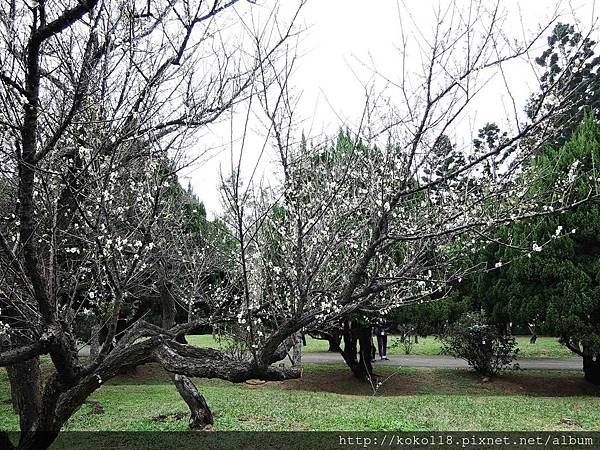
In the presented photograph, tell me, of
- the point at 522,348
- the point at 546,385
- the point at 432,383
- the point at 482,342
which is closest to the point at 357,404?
the point at 432,383

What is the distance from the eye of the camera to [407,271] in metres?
3.55

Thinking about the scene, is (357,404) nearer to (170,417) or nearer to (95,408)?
(170,417)

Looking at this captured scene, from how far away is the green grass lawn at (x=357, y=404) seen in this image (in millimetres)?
7598

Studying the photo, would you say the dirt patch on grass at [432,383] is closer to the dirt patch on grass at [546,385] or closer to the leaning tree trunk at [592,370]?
the dirt patch on grass at [546,385]

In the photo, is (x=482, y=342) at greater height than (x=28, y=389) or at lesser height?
lesser

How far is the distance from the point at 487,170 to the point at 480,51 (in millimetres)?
901

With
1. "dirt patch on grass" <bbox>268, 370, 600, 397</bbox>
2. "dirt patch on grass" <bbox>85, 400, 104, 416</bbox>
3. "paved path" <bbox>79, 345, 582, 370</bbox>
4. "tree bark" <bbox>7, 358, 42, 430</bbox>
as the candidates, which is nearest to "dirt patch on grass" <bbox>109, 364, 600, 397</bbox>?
"dirt patch on grass" <bbox>268, 370, 600, 397</bbox>

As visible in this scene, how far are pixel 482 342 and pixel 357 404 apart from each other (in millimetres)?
4841

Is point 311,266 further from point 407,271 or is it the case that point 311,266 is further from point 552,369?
point 552,369

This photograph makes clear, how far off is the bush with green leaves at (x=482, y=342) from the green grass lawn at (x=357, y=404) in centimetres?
40

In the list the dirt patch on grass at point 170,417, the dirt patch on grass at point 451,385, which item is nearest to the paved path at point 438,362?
the dirt patch on grass at point 451,385

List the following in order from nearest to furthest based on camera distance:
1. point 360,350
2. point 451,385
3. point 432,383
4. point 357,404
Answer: point 357,404
point 451,385
point 432,383
point 360,350

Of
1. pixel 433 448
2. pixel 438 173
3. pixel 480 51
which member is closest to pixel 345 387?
pixel 433 448

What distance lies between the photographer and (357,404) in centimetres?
919
